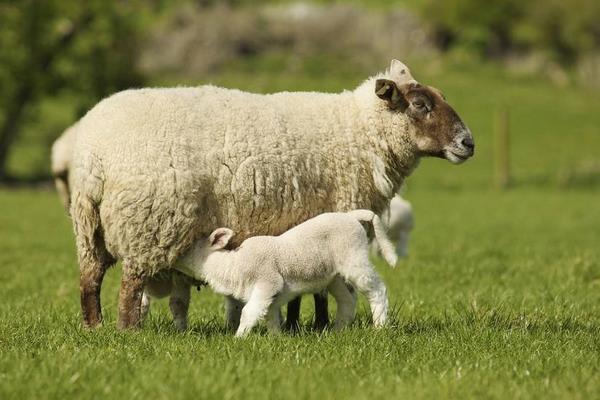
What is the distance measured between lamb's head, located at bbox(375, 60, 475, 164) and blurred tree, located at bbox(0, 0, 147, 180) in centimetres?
1924

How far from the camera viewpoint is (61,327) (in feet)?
21.3

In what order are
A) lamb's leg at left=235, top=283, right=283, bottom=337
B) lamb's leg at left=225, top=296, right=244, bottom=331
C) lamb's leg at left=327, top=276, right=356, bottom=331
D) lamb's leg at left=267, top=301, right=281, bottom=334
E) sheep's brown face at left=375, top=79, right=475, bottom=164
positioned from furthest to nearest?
sheep's brown face at left=375, top=79, right=475, bottom=164 → lamb's leg at left=225, top=296, right=244, bottom=331 → lamb's leg at left=327, top=276, right=356, bottom=331 → lamb's leg at left=267, top=301, right=281, bottom=334 → lamb's leg at left=235, top=283, right=283, bottom=337

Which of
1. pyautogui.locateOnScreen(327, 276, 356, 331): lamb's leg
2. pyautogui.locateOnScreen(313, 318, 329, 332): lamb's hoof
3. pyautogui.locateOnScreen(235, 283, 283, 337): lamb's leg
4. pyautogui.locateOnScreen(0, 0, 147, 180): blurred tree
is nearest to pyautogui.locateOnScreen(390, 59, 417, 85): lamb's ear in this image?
pyautogui.locateOnScreen(327, 276, 356, 331): lamb's leg

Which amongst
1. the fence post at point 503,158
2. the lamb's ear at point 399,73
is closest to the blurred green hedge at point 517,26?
the fence post at point 503,158

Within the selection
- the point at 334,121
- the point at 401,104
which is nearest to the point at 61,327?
the point at 334,121

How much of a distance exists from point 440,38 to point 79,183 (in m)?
43.9

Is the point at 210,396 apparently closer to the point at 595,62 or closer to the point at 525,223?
the point at 525,223

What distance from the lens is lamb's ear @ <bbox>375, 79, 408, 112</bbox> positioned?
7.07 m

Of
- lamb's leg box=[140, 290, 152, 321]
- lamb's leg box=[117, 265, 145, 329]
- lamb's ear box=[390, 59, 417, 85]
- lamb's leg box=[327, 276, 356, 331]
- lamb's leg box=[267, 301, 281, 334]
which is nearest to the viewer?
lamb's leg box=[267, 301, 281, 334]

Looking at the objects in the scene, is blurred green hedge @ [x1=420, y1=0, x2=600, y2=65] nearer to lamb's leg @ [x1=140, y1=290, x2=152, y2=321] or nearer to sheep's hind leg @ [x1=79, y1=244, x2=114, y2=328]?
lamb's leg @ [x1=140, y1=290, x2=152, y2=321]

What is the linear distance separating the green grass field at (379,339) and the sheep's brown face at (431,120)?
115cm

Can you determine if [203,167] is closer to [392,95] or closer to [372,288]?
[372,288]

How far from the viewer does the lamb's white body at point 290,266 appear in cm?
604

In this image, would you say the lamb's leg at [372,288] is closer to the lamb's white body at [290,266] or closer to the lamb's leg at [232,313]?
the lamb's white body at [290,266]
